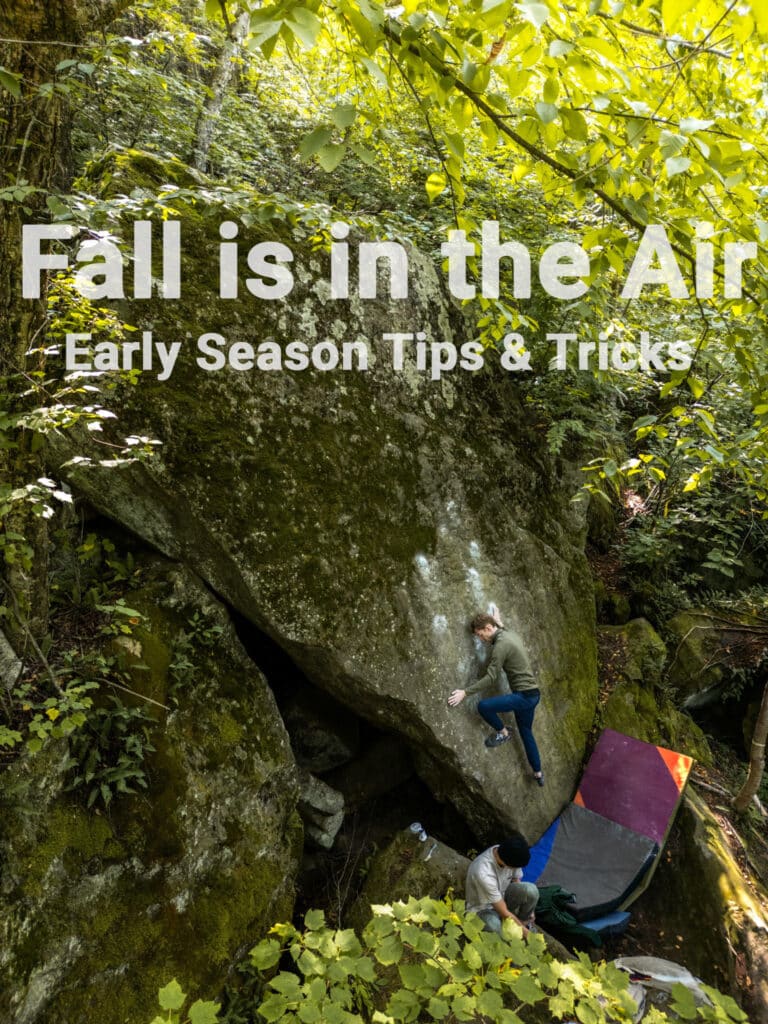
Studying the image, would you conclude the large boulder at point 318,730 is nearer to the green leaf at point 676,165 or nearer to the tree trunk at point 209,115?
the green leaf at point 676,165

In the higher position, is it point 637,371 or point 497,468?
point 637,371

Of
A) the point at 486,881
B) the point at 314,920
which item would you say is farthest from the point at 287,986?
the point at 486,881

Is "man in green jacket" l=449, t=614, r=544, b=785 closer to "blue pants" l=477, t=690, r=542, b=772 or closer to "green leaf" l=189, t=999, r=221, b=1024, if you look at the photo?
"blue pants" l=477, t=690, r=542, b=772

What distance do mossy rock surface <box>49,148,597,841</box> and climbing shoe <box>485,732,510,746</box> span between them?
79 millimetres

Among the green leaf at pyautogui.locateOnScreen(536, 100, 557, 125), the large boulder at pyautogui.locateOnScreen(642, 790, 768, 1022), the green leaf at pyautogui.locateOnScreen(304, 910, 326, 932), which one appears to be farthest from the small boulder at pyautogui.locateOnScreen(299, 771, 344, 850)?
the green leaf at pyautogui.locateOnScreen(536, 100, 557, 125)

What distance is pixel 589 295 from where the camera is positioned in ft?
18.6

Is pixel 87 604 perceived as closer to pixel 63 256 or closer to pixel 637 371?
pixel 63 256

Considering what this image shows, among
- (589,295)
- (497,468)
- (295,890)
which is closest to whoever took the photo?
(295,890)

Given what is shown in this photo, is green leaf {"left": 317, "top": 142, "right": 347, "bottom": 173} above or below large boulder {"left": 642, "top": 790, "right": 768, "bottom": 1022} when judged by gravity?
above

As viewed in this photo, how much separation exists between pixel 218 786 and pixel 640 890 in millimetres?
4119

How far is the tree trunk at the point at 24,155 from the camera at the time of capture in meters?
2.96

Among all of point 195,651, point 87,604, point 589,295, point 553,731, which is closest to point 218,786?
point 195,651

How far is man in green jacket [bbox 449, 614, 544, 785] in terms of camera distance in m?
5.05

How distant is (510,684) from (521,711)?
0.93 feet
